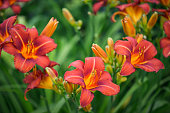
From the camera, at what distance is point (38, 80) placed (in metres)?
1.09

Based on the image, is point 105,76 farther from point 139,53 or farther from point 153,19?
point 153,19

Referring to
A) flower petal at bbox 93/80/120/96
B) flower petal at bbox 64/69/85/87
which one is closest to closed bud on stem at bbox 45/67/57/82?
flower petal at bbox 64/69/85/87

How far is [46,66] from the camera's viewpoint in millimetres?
1031

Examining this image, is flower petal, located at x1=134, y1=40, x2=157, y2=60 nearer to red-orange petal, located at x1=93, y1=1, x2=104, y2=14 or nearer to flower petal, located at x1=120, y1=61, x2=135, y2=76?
flower petal, located at x1=120, y1=61, x2=135, y2=76

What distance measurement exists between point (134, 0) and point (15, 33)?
84 centimetres

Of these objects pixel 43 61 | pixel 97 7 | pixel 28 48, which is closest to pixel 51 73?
pixel 43 61

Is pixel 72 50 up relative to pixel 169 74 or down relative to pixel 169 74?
up

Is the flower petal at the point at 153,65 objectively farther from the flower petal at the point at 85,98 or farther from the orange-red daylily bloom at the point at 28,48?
the orange-red daylily bloom at the point at 28,48

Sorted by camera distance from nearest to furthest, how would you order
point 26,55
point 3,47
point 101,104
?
1. point 3,47
2. point 26,55
3. point 101,104

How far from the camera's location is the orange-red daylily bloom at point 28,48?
1007 mm

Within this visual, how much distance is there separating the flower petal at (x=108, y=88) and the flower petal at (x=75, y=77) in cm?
10

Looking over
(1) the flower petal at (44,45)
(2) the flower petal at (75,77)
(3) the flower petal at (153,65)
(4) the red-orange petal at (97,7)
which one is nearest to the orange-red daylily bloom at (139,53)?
(3) the flower petal at (153,65)

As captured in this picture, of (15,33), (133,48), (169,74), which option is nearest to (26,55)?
(15,33)

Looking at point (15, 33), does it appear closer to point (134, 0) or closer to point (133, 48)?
point (133, 48)
